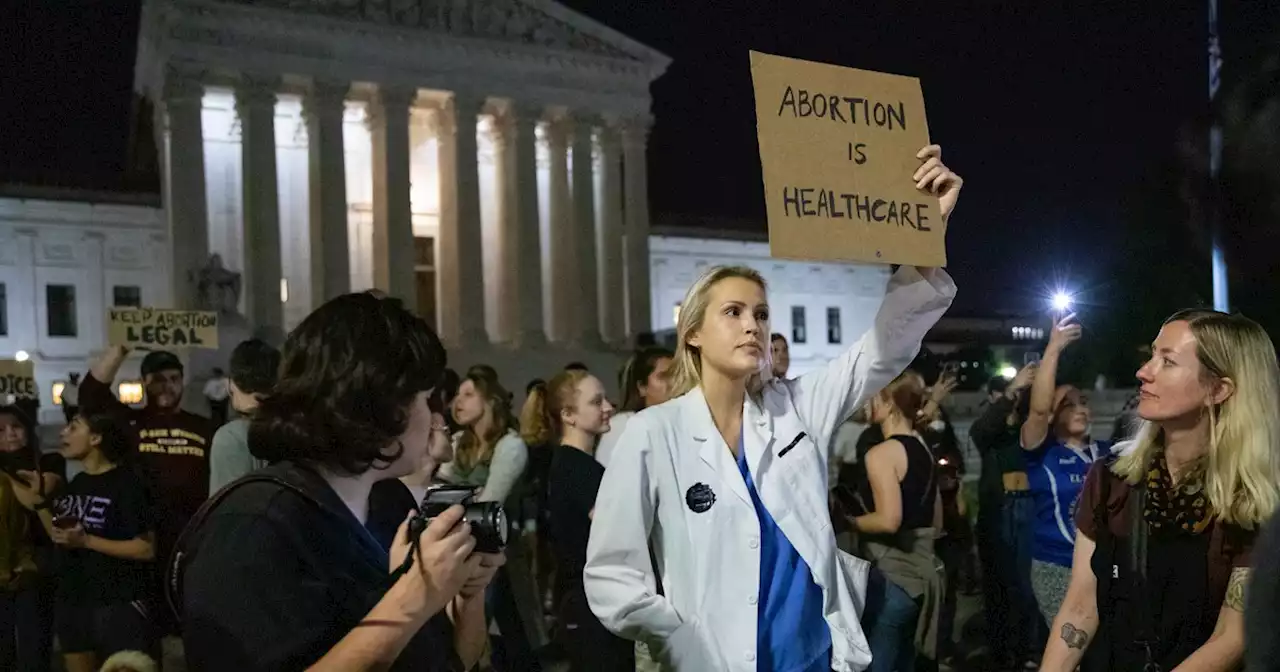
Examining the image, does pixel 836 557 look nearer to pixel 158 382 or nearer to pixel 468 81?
pixel 158 382

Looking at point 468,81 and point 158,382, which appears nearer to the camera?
point 158,382

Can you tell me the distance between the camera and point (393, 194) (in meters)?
37.4

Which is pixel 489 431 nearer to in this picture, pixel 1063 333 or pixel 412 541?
pixel 1063 333

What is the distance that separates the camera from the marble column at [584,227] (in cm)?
4078

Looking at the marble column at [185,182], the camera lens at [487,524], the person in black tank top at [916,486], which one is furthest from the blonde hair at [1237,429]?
the marble column at [185,182]

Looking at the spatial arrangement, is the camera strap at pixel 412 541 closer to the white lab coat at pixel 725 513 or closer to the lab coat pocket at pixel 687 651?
the white lab coat at pixel 725 513

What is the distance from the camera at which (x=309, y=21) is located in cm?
3578

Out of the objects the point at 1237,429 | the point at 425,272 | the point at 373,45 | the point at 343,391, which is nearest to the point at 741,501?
the point at 343,391

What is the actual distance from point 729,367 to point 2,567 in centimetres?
576

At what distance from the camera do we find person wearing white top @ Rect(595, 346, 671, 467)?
6.92 metres

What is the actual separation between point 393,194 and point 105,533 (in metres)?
32.0

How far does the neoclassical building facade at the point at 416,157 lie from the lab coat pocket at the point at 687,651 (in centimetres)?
3309

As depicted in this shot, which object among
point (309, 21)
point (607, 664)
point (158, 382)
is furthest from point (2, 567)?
point (309, 21)

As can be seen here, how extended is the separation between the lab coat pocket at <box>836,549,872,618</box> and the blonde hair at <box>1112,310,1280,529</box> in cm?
94
